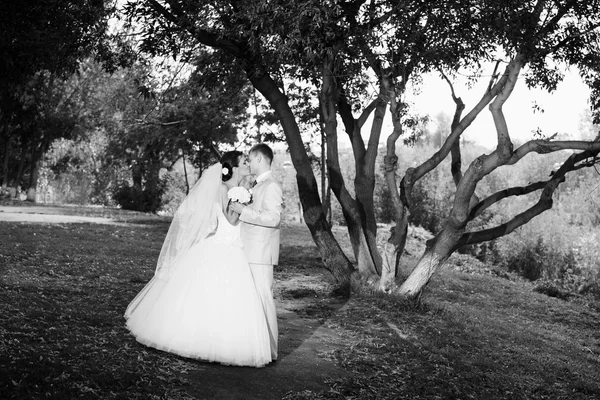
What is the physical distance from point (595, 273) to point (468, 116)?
25.5 meters

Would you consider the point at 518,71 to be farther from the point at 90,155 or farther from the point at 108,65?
the point at 90,155

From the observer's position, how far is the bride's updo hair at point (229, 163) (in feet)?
26.2

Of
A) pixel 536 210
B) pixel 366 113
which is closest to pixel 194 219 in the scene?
pixel 536 210

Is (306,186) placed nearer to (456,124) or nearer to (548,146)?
(456,124)

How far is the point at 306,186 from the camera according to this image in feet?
48.1

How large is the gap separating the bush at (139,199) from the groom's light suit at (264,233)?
125ft

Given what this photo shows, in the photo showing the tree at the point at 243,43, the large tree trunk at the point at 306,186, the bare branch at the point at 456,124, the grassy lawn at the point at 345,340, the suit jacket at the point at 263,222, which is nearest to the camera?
the grassy lawn at the point at 345,340

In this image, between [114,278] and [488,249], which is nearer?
[114,278]

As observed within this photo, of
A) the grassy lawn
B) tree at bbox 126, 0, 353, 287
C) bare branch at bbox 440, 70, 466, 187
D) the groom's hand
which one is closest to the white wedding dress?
the grassy lawn

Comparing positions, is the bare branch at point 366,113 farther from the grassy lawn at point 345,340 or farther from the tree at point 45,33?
the tree at point 45,33

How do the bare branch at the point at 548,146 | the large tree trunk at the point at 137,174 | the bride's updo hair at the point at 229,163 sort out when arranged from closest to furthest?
the bride's updo hair at the point at 229,163 < the bare branch at the point at 548,146 < the large tree trunk at the point at 137,174

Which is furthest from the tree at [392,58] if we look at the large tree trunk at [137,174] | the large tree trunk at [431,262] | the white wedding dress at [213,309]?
the large tree trunk at [137,174]

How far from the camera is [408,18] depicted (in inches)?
494

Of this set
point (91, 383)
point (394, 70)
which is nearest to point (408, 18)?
point (394, 70)
